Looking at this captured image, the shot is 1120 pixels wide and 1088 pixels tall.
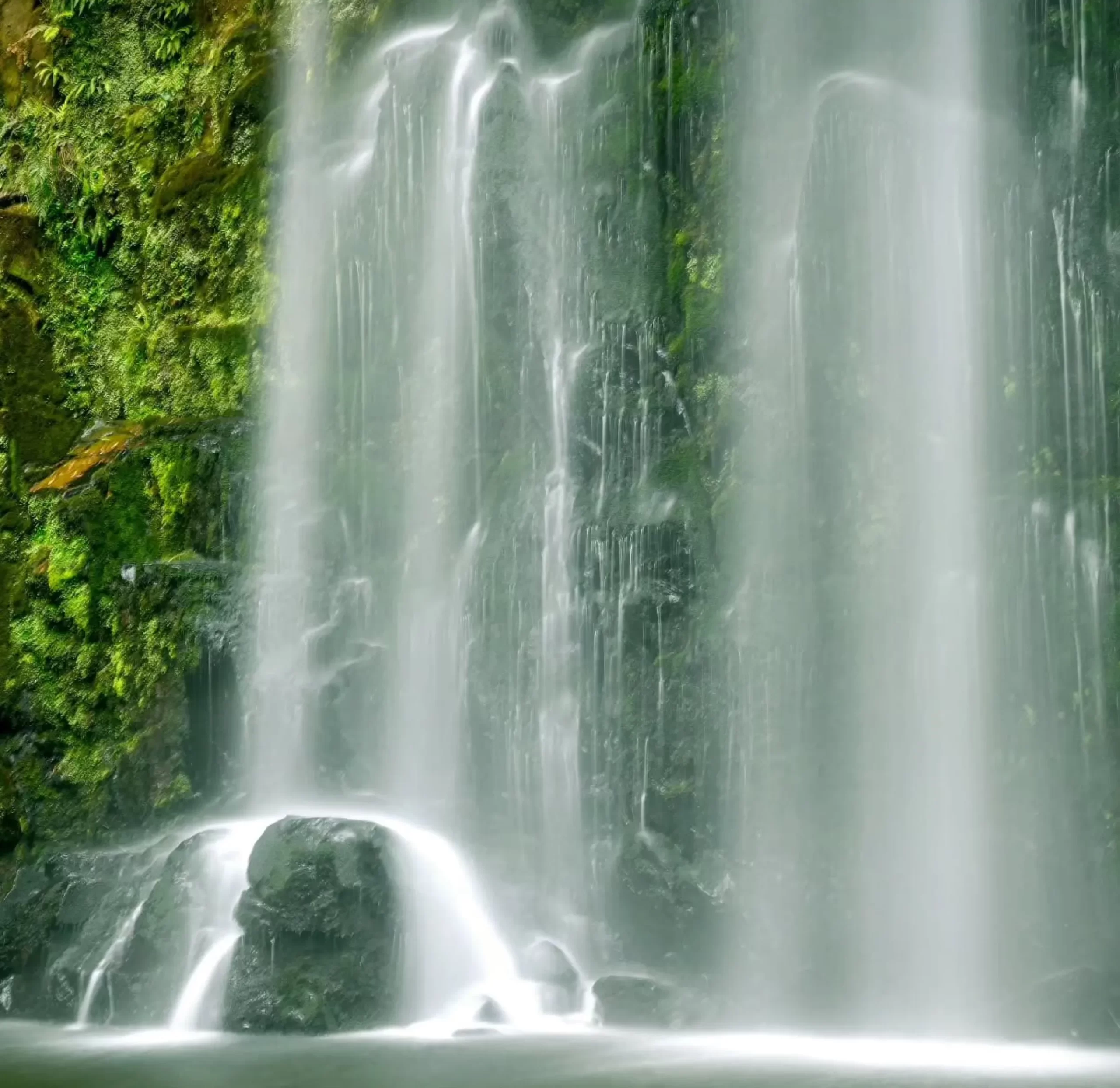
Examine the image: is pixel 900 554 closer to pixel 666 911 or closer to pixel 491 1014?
pixel 666 911

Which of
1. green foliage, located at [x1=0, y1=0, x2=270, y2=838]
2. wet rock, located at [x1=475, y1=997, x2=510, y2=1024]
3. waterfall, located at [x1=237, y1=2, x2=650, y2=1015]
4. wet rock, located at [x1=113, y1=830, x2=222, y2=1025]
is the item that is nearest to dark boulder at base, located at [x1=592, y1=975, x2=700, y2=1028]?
wet rock, located at [x1=475, y1=997, x2=510, y2=1024]

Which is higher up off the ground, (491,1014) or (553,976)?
Result: (553,976)

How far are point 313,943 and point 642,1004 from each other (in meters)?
2.71

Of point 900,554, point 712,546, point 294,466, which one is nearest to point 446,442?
point 294,466

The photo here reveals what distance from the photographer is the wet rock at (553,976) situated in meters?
12.2

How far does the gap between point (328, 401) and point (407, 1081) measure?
30.0 ft

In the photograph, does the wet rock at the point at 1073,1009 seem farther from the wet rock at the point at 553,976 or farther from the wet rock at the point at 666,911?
the wet rock at the point at 553,976

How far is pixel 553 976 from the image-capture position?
12359 mm

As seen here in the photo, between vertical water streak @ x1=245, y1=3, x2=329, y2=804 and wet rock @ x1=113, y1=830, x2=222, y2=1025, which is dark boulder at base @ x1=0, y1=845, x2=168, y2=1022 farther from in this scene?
vertical water streak @ x1=245, y1=3, x2=329, y2=804

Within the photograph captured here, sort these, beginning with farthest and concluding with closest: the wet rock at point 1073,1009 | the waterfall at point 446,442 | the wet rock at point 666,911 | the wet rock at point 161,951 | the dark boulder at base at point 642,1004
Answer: the waterfall at point 446,442 < the wet rock at point 666,911 < the wet rock at point 161,951 < the dark boulder at base at point 642,1004 < the wet rock at point 1073,1009

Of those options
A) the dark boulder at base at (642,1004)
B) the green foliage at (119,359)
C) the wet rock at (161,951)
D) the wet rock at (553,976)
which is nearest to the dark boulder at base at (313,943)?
the wet rock at (161,951)

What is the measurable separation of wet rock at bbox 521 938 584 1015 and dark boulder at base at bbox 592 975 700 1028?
0.19m

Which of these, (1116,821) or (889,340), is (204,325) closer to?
(889,340)

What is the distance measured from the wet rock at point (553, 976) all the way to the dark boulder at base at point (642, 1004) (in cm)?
19
